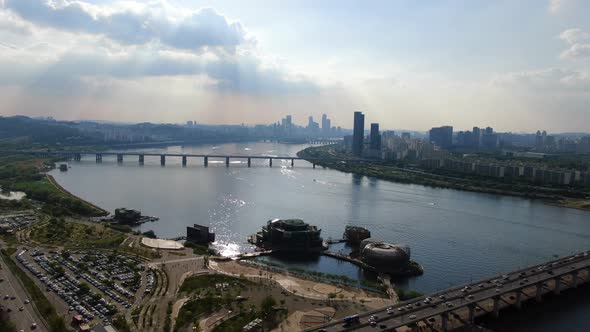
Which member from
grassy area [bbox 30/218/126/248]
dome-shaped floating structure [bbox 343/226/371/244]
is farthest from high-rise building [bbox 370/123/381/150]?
grassy area [bbox 30/218/126/248]

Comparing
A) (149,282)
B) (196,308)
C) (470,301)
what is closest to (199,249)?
(149,282)

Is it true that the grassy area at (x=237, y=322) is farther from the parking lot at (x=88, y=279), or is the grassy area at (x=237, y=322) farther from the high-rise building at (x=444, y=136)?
the high-rise building at (x=444, y=136)

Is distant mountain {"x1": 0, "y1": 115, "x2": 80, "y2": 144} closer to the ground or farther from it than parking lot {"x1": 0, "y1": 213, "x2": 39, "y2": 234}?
farther from it

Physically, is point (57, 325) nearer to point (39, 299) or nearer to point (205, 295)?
point (39, 299)

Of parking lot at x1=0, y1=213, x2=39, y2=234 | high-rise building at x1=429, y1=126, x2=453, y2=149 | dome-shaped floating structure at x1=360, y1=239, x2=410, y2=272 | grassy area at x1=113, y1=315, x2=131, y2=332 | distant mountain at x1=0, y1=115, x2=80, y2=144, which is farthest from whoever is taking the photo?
high-rise building at x1=429, y1=126, x2=453, y2=149

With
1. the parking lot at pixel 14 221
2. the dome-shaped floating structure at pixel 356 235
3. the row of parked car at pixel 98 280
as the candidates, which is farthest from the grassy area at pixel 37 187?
the dome-shaped floating structure at pixel 356 235

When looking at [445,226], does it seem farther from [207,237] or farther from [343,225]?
[207,237]

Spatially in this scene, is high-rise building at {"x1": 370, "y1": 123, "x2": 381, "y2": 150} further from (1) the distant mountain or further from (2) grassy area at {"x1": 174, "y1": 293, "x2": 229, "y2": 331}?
(2) grassy area at {"x1": 174, "y1": 293, "x2": 229, "y2": 331}
